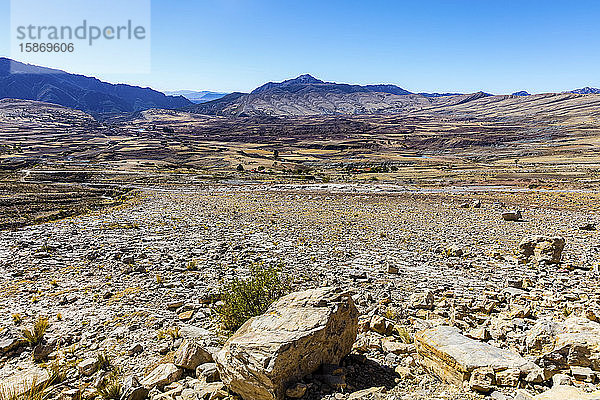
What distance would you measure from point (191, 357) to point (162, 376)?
48 centimetres

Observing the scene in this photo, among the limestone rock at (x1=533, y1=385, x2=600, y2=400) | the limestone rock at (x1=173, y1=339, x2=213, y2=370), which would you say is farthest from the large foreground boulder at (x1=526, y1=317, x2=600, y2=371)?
the limestone rock at (x1=173, y1=339, x2=213, y2=370)

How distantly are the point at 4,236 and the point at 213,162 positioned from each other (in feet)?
234

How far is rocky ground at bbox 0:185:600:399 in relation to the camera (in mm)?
5926

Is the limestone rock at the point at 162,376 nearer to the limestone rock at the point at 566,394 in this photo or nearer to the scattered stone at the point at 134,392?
the scattered stone at the point at 134,392

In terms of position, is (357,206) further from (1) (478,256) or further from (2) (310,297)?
(2) (310,297)

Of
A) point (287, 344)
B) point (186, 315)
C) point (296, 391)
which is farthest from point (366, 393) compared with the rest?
point (186, 315)

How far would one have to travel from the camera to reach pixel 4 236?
17469 mm

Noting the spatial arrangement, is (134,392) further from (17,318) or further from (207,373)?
(17,318)

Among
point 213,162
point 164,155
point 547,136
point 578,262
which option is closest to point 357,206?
point 578,262

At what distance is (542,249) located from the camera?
13.0 m

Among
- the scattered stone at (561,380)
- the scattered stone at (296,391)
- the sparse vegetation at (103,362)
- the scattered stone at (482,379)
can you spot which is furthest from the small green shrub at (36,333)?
the scattered stone at (561,380)

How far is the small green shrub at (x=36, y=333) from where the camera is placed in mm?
7305

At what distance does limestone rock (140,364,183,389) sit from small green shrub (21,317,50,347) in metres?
3.10

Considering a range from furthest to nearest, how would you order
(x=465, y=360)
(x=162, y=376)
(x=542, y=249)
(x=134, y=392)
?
(x=542, y=249) < (x=162, y=376) < (x=134, y=392) < (x=465, y=360)
